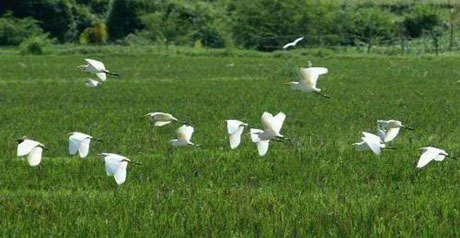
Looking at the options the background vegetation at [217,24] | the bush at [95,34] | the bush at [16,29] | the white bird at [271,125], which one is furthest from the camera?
the bush at [95,34]

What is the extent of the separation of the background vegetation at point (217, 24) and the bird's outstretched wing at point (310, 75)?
1388 inches

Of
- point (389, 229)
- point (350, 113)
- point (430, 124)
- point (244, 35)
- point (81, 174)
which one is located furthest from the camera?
point (244, 35)

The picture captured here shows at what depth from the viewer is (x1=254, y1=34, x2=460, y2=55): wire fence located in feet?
120

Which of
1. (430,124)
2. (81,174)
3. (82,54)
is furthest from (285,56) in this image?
(81,174)

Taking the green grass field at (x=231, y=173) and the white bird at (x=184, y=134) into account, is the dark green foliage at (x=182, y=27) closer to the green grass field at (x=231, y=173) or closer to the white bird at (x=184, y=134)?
the green grass field at (x=231, y=173)

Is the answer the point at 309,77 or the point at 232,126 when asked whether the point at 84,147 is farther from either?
the point at 309,77

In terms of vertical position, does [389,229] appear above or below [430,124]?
above

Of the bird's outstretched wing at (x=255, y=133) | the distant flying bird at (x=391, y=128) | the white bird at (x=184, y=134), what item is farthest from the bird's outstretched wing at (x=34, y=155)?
the distant flying bird at (x=391, y=128)

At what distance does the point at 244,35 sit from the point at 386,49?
9024mm

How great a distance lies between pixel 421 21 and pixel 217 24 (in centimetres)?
1137

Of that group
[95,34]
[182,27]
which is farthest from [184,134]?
[182,27]

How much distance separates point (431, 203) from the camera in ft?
15.1

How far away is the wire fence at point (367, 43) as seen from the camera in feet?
120

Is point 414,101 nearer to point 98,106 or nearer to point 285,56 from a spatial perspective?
point 98,106
